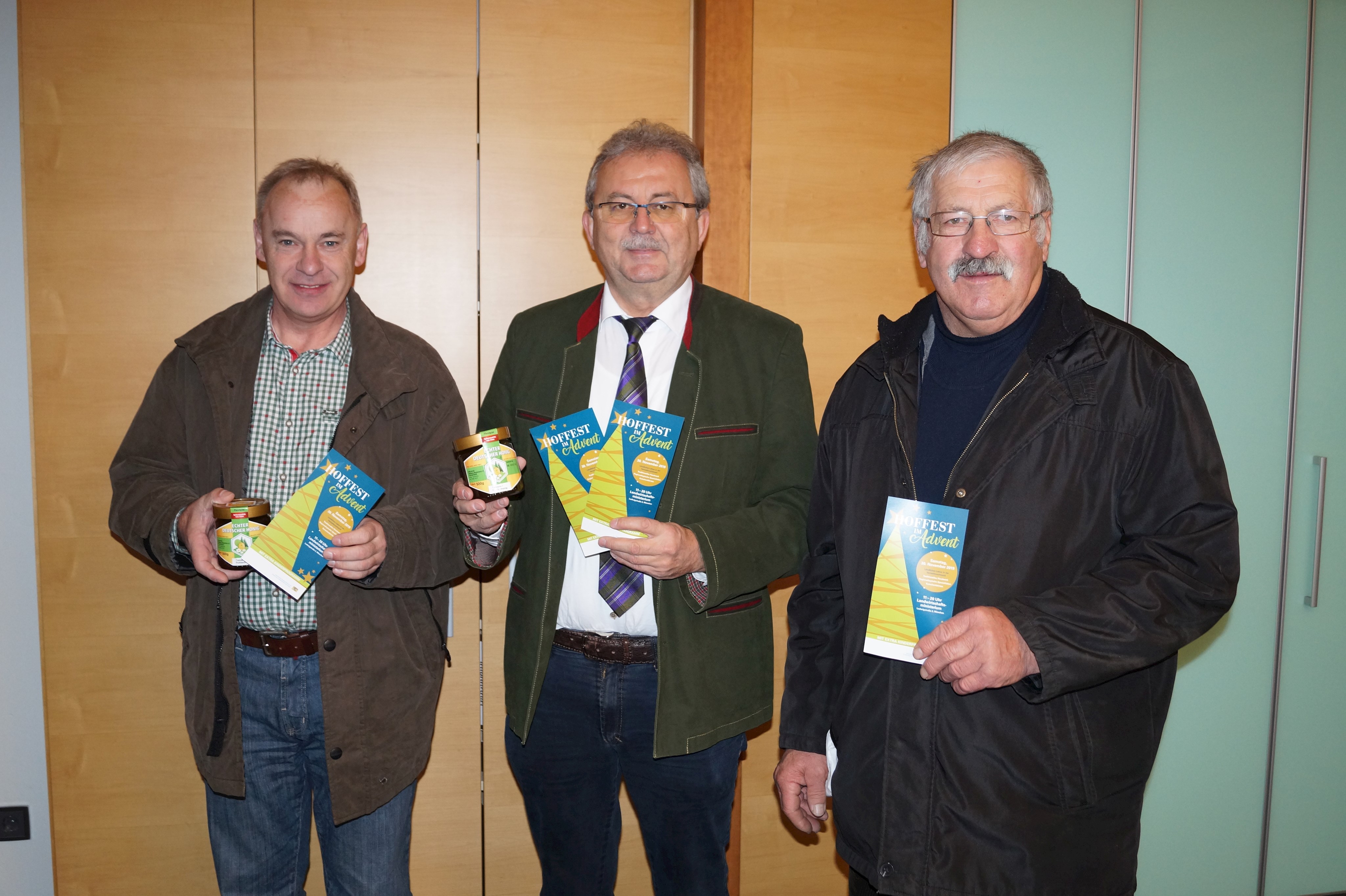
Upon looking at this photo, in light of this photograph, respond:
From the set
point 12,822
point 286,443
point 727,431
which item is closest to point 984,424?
point 727,431

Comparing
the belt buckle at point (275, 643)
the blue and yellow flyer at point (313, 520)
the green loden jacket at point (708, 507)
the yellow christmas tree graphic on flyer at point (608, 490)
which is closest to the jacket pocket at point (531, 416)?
the green loden jacket at point (708, 507)

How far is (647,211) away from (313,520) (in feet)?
3.27

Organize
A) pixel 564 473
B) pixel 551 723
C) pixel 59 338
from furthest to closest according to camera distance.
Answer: pixel 59 338 → pixel 551 723 → pixel 564 473

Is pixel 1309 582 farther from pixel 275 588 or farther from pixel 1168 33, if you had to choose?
pixel 275 588

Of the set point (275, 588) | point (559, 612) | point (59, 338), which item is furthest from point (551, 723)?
point (59, 338)

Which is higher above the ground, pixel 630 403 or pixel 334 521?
pixel 630 403

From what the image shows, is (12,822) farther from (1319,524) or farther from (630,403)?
(1319,524)

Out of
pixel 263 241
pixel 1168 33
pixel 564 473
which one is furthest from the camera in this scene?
pixel 1168 33

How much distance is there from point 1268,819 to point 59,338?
419 centimetres

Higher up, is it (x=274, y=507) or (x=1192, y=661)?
(x=274, y=507)

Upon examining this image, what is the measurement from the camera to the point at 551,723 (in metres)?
1.95

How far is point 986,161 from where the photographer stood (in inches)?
61.5

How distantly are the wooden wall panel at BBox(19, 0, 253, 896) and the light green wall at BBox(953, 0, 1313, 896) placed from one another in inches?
91.7

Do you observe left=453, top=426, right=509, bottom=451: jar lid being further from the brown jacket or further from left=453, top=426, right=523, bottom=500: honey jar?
the brown jacket
